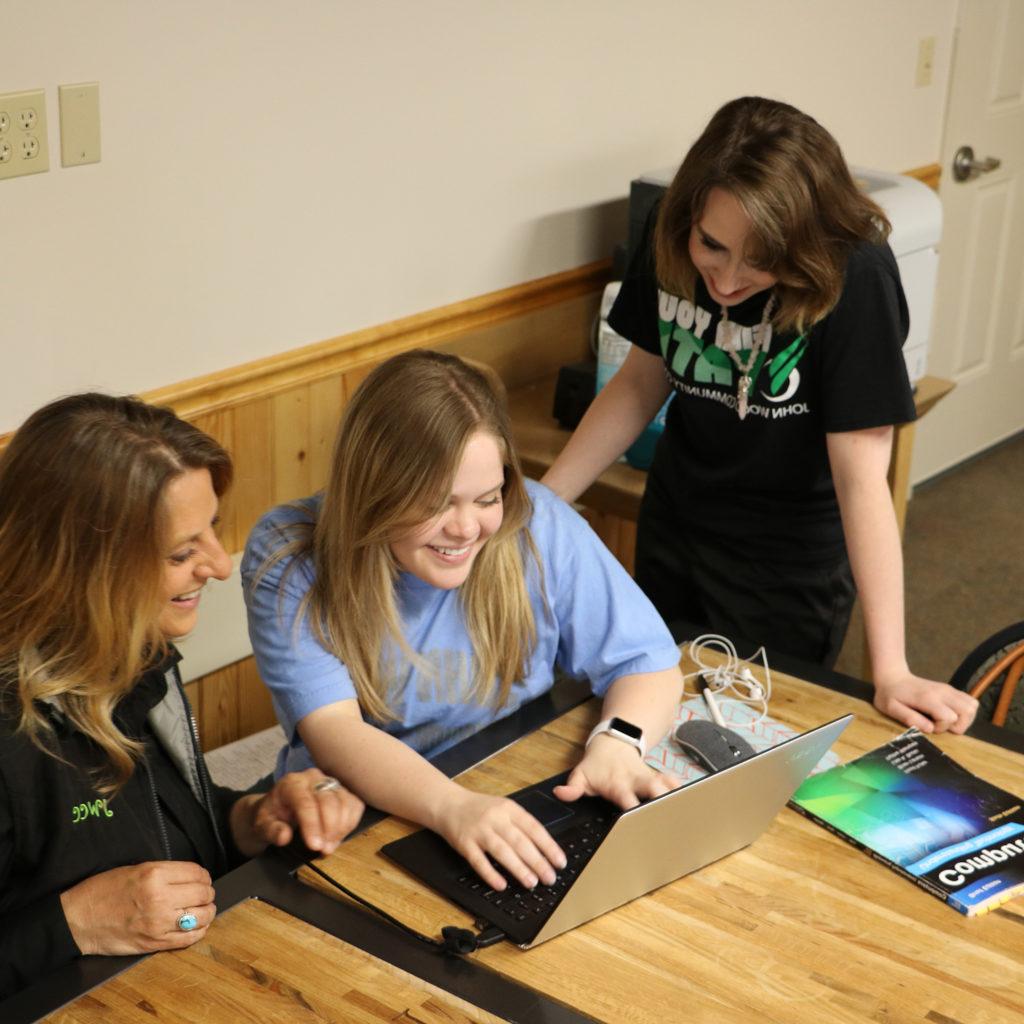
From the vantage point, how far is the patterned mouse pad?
1660 mm

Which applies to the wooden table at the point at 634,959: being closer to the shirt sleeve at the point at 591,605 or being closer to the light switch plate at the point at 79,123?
the shirt sleeve at the point at 591,605

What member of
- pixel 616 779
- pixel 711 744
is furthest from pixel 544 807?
pixel 711 744

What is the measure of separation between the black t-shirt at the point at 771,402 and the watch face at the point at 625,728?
1.73 feet

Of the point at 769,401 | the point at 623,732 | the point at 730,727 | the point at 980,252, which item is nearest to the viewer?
the point at 623,732

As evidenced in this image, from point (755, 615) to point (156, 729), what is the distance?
97cm

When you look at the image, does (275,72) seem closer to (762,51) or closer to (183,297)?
(183,297)

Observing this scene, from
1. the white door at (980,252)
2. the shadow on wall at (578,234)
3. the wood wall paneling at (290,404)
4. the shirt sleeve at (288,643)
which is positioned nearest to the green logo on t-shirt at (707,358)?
the shirt sleeve at (288,643)

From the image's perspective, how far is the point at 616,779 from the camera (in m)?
1.57

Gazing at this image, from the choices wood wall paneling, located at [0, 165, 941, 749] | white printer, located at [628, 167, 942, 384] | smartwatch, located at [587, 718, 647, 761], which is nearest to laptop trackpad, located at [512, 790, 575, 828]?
smartwatch, located at [587, 718, 647, 761]

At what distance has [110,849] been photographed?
1.48 metres

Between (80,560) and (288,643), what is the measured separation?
0.31 metres

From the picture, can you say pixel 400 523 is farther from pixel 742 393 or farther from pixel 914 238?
pixel 914 238

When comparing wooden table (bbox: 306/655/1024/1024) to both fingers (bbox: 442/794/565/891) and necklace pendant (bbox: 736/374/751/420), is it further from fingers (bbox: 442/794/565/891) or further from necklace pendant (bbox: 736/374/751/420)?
necklace pendant (bbox: 736/374/751/420)

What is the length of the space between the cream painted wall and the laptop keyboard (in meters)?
1.22
